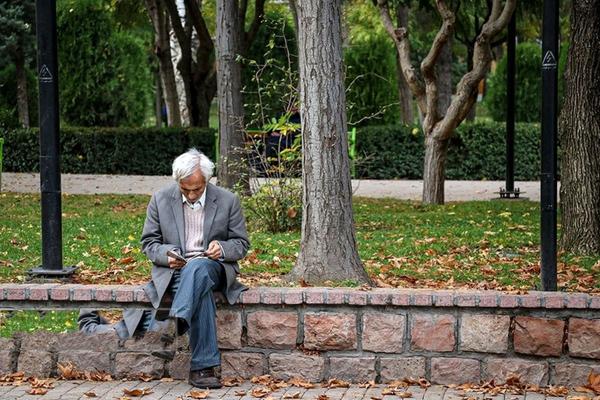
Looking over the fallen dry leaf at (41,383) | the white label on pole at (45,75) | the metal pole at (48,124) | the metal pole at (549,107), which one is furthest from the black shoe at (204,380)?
the white label on pole at (45,75)

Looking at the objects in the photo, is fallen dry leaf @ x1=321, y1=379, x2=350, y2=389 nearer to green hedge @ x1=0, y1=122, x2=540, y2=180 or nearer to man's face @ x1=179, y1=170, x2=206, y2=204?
man's face @ x1=179, y1=170, x2=206, y2=204

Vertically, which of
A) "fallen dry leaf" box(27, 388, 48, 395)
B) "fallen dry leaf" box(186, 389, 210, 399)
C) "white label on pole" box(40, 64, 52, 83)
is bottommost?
"fallen dry leaf" box(186, 389, 210, 399)

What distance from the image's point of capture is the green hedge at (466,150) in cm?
2444

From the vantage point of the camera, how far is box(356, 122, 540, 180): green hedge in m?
24.4

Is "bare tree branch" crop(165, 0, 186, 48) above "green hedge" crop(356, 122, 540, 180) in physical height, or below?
above

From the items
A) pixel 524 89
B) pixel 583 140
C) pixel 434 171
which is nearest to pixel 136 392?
pixel 583 140

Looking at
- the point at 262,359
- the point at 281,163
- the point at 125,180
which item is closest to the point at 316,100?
the point at 262,359

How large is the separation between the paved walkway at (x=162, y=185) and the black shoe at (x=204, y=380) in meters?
12.4

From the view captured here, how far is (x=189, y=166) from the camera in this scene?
7.19m

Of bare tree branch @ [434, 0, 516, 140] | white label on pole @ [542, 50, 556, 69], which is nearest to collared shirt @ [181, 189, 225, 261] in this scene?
white label on pole @ [542, 50, 556, 69]

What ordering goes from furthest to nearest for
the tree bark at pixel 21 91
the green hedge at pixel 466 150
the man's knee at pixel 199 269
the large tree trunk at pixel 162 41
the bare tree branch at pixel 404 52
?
the tree bark at pixel 21 91, the large tree trunk at pixel 162 41, the green hedge at pixel 466 150, the bare tree branch at pixel 404 52, the man's knee at pixel 199 269

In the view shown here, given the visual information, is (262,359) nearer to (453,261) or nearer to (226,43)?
(453,261)

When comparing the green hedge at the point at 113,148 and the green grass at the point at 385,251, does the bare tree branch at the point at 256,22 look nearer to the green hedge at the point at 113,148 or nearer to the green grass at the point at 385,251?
the green hedge at the point at 113,148

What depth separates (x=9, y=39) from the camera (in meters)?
25.0
